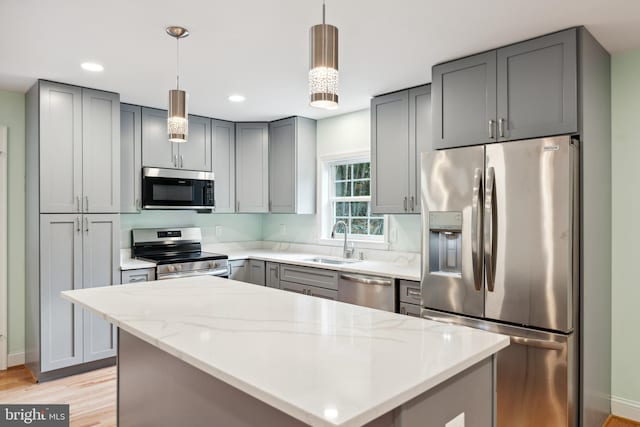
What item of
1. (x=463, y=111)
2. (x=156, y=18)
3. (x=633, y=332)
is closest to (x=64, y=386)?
(x=156, y=18)

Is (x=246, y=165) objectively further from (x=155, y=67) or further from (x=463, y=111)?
(x=463, y=111)

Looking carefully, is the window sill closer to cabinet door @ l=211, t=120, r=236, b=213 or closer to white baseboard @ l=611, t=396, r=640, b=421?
A: cabinet door @ l=211, t=120, r=236, b=213

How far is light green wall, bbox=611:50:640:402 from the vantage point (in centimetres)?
278

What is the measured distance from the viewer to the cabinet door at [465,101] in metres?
2.72

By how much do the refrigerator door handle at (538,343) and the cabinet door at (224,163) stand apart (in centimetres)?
331

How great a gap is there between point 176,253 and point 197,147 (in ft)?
3.79

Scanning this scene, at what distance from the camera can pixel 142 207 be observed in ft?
13.7

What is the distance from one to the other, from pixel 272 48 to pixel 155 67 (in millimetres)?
945

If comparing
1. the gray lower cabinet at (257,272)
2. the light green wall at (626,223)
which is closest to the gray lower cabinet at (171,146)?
the gray lower cabinet at (257,272)

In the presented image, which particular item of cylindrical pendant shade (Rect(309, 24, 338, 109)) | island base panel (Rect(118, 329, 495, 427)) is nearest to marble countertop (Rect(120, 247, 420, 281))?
island base panel (Rect(118, 329, 495, 427))

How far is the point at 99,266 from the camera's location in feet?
12.0

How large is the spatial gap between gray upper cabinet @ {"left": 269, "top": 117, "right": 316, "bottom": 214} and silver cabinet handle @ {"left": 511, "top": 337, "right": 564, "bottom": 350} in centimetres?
269

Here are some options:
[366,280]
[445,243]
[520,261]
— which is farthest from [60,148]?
[520,261]

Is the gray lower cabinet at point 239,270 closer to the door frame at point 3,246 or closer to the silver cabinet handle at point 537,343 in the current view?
the door frame at point 3,246
